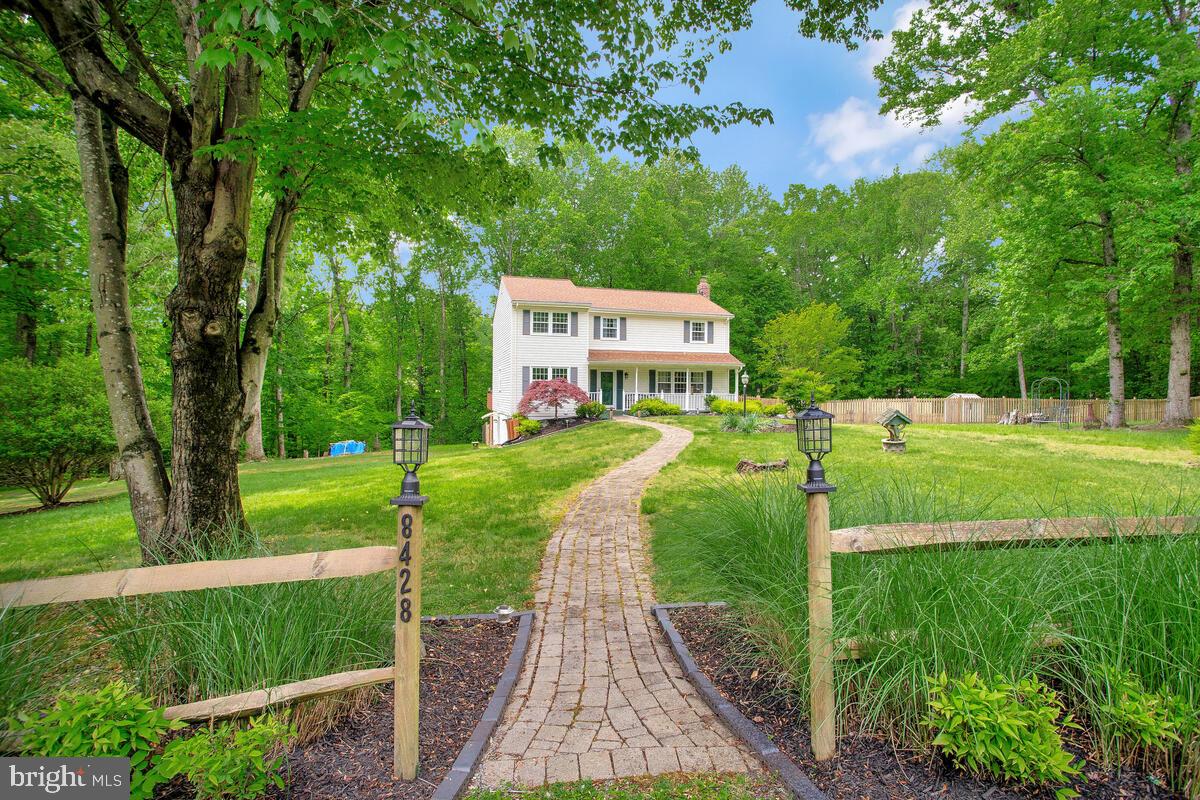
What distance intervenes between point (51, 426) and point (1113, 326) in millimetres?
28933

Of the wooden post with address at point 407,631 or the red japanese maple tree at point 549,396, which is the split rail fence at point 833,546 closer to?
the wooden post with address at point 407,631

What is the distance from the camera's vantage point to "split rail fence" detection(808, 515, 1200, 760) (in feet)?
7.68

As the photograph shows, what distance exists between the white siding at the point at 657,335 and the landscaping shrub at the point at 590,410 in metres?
4.09

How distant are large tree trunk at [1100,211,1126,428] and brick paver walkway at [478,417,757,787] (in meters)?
20.1

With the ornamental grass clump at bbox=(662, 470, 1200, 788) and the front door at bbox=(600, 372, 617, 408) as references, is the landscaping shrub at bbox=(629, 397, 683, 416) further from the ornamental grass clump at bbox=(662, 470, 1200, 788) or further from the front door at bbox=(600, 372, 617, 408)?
the ornamental grass clump at bbox=(662, 470, 1200, 788)

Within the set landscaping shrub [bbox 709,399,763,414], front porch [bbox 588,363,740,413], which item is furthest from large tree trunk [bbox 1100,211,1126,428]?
front porch [bbox 588,363,740,413]

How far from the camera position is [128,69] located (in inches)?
171

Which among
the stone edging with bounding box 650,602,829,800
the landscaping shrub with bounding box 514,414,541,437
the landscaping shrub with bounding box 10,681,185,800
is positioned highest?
the landscaping shrub with bounding box 10,681,185,800

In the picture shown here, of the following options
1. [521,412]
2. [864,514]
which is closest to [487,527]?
[864,514]

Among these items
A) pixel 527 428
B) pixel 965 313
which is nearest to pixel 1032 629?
pixel 527 428

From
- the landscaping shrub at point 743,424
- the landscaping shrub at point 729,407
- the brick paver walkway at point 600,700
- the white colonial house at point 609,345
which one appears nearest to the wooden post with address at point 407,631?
the brick paver walkway at point 600,700

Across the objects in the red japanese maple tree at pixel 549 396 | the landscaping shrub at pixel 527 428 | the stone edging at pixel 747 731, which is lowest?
the stone edging at pixel 747 731

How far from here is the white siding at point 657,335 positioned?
77.0 feet

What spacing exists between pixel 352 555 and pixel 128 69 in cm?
508
